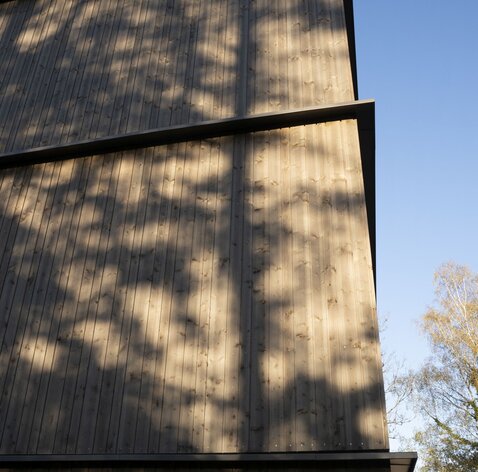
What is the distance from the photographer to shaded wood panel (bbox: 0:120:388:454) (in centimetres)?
474

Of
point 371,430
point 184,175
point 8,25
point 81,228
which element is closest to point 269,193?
point 184,175

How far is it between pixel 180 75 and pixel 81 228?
224 centimetres

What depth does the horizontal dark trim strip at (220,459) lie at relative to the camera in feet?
14.1

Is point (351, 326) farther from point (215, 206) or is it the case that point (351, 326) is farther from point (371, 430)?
point (215, 206)

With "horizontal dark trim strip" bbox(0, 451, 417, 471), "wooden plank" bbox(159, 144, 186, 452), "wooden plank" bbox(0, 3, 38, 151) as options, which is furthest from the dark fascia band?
"horizontal dark trim strip" bbox(0, 451, 417, 471)

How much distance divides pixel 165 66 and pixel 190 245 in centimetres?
263

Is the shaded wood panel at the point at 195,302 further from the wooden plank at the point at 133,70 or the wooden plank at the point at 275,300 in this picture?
the wooden plank at the point at 133,70

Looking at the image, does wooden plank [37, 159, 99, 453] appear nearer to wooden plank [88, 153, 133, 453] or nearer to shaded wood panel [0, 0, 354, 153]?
wooden plank [88, 153, 133, 453]

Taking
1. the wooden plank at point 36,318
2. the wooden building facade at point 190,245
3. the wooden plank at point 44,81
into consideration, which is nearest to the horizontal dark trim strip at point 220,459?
the wooden building facade at point 190,245

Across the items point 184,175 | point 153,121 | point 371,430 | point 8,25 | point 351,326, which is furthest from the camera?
point 8,25

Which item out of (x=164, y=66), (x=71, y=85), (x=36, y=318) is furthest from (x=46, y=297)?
(x=164, y=66)

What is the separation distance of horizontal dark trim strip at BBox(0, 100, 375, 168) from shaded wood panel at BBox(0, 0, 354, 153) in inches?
8.7

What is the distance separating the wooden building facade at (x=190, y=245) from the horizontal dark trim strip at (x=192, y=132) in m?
0.02

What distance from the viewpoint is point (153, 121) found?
22.3 ft
